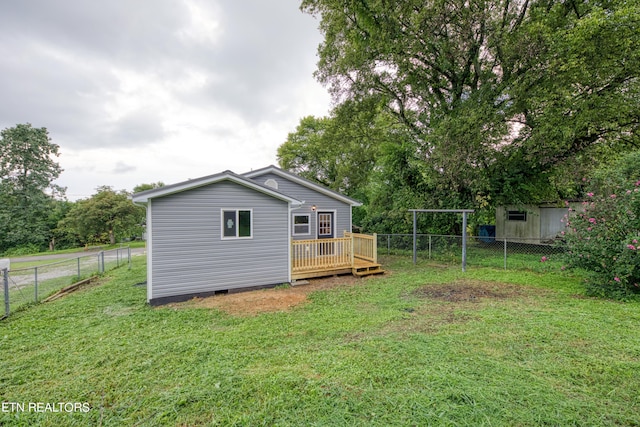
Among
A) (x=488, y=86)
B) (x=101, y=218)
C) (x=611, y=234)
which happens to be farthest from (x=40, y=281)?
(x=101, y=218)

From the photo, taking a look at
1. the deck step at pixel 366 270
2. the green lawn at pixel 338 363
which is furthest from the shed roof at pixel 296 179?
the green lawn at pixel 338 363

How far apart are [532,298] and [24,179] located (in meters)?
38.0

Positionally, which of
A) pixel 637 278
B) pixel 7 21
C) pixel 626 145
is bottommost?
pixel 637 278

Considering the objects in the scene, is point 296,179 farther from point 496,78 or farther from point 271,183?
point 496,78

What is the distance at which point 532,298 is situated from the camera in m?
5.80

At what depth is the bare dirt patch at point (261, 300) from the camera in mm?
5672

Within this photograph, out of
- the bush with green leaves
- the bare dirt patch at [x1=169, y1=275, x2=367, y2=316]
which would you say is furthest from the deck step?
the bush with green leaves

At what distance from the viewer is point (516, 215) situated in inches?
561

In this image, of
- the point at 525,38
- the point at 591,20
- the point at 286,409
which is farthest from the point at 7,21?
the point at 591,20

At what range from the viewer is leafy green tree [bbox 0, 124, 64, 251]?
920 inches

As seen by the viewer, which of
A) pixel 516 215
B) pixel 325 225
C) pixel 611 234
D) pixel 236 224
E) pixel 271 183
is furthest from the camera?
pixel 516 215

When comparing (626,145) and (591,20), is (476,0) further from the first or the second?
(626,145)

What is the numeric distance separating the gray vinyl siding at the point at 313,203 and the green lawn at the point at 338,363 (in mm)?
5512

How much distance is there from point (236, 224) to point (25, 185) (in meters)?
31.1
